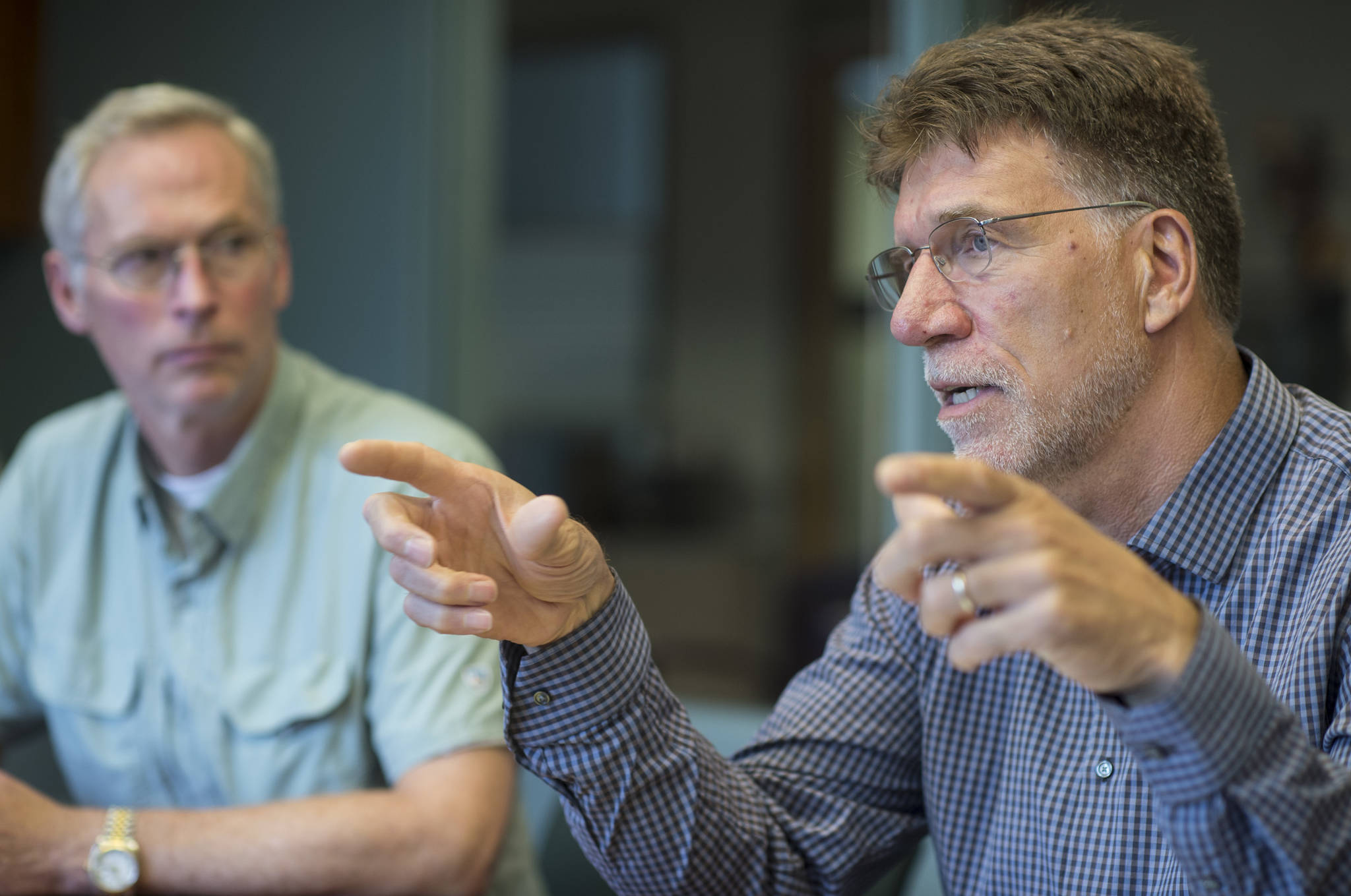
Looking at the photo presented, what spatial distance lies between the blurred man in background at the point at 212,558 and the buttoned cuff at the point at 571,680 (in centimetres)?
41

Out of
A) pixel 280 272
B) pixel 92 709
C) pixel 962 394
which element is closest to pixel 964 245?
pixel 962 394

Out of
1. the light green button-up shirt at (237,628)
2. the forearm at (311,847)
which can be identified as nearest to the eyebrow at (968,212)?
the light green button-up shirt at (237,628)

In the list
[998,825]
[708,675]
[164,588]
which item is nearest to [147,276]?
[164,588]

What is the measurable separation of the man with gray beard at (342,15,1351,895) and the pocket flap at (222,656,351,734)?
0.56 meters

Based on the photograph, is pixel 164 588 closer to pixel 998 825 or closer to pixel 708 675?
pixel 998 825

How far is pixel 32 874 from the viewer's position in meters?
1.39

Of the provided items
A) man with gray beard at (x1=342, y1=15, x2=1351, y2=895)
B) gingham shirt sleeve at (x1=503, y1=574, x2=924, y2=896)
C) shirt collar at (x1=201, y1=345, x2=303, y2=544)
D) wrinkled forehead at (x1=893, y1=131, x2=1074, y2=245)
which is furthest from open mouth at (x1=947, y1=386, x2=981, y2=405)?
shirt collar at (x1=201, y1=345, x2=303, y2=544)

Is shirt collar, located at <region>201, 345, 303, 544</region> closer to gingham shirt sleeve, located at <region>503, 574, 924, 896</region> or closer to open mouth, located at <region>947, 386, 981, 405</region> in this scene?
gingham shirt sleeve, located at <region>503, 574, 924, 896</region>

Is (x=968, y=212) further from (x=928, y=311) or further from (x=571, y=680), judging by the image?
(x=571, y=680)

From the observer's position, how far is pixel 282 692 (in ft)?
5.31

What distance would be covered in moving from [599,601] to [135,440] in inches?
42.1

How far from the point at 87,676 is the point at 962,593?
1.42m

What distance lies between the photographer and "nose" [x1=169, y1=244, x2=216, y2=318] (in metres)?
1.68

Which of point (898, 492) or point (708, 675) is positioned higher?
→ point (898, 492)
